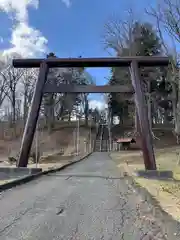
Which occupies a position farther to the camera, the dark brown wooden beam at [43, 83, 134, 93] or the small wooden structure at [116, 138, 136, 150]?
the small wooden structure at [116, 138, 136, 150]

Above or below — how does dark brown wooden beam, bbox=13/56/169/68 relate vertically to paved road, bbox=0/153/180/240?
above

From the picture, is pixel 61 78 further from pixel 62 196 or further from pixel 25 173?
pixel 62 196

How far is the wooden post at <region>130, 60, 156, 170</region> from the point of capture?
54.9ft

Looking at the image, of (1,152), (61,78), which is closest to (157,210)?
(1,152)

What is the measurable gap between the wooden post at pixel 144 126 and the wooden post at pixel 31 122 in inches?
183

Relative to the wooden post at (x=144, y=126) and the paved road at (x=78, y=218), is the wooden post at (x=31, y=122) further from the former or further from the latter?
the paved road at (x=78, y=218)

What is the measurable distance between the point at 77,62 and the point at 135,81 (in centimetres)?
322

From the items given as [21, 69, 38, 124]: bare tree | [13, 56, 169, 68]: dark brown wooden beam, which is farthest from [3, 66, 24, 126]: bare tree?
[13, 56, 169, 68]: dark brown wooden beam

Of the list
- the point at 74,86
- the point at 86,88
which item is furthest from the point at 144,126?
the point at 74,86

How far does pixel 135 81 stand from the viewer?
17859mm

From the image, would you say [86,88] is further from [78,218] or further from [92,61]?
[78,218]

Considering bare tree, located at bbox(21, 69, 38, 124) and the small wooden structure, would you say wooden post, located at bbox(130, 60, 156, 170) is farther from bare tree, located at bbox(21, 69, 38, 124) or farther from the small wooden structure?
bare tree, located at bbox(21, 69, 38, 124)

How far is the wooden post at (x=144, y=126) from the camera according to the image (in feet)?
54.9

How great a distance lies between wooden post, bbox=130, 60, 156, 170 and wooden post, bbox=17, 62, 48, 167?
15.3 ft
